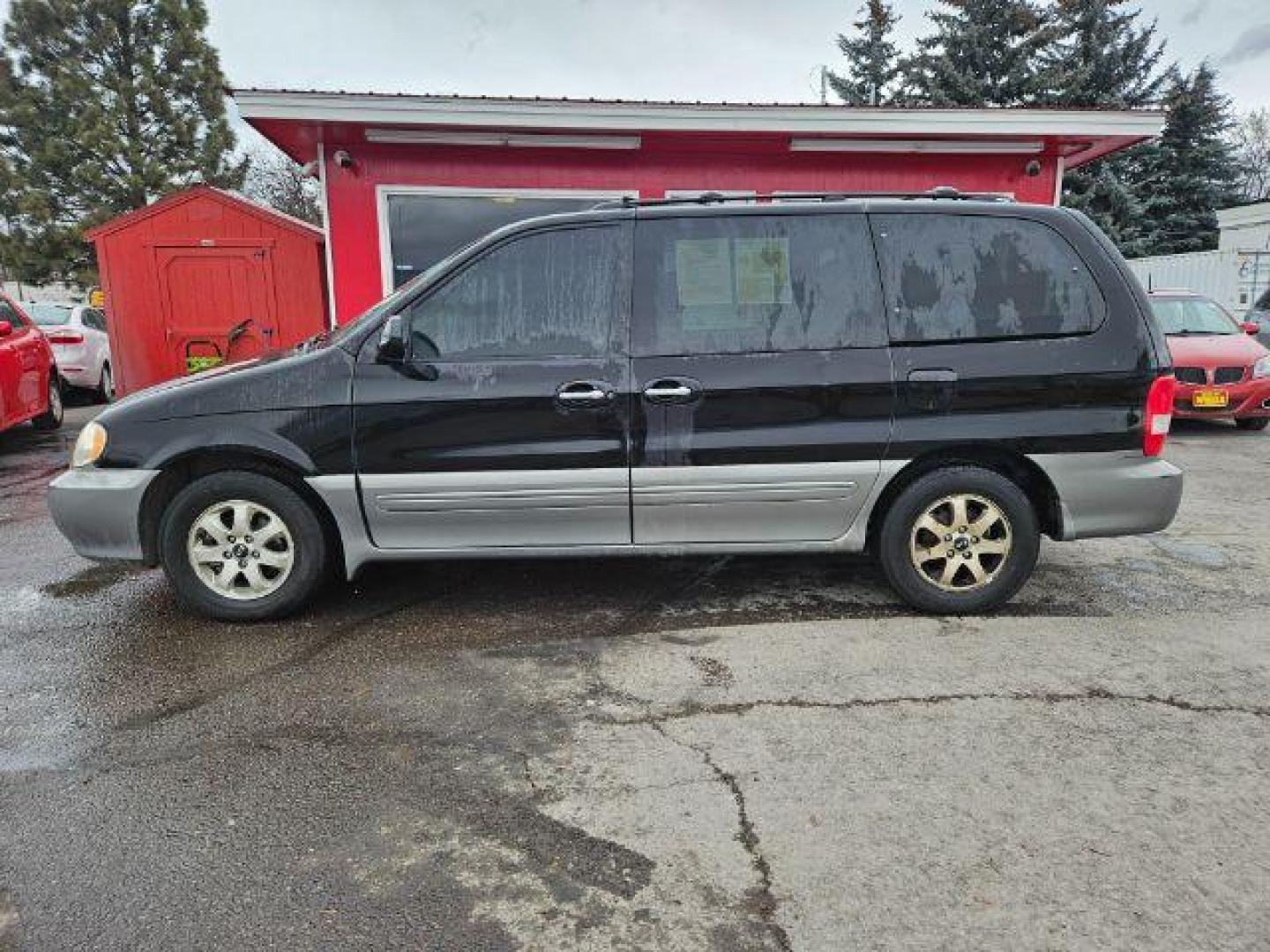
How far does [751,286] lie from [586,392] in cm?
90

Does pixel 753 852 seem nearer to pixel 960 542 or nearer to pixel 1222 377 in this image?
pixel 960 542

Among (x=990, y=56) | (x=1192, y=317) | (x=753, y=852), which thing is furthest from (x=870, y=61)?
(x=753, y=852)

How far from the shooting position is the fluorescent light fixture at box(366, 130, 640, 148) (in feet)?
28.0

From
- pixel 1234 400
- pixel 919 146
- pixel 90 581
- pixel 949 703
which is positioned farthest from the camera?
pixel 1234 400

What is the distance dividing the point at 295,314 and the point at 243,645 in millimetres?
7341

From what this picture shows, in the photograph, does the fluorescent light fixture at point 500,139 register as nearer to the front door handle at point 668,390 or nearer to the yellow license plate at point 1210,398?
the front door handle at point 668,390

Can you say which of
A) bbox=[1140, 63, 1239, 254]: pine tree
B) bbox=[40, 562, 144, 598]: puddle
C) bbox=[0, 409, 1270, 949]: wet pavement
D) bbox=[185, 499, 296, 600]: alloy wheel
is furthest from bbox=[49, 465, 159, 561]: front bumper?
bbox=[1140, 63, 1239, 254]: pine tree

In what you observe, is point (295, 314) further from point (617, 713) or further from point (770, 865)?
point (770, 865)

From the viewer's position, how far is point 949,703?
10.7 feet

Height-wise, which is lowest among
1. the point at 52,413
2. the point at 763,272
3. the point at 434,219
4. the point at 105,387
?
the point at 52,413

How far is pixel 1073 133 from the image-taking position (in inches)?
356

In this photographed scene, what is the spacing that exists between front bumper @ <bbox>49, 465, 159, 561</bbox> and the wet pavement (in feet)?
Result: 1.37

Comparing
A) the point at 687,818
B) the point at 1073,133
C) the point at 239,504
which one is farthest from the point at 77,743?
the point at 1073,133

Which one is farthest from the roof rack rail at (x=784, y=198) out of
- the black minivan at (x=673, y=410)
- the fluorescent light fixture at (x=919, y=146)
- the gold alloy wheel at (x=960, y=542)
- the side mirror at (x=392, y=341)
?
the fluorescent light fixture at (x=919, y=146)
